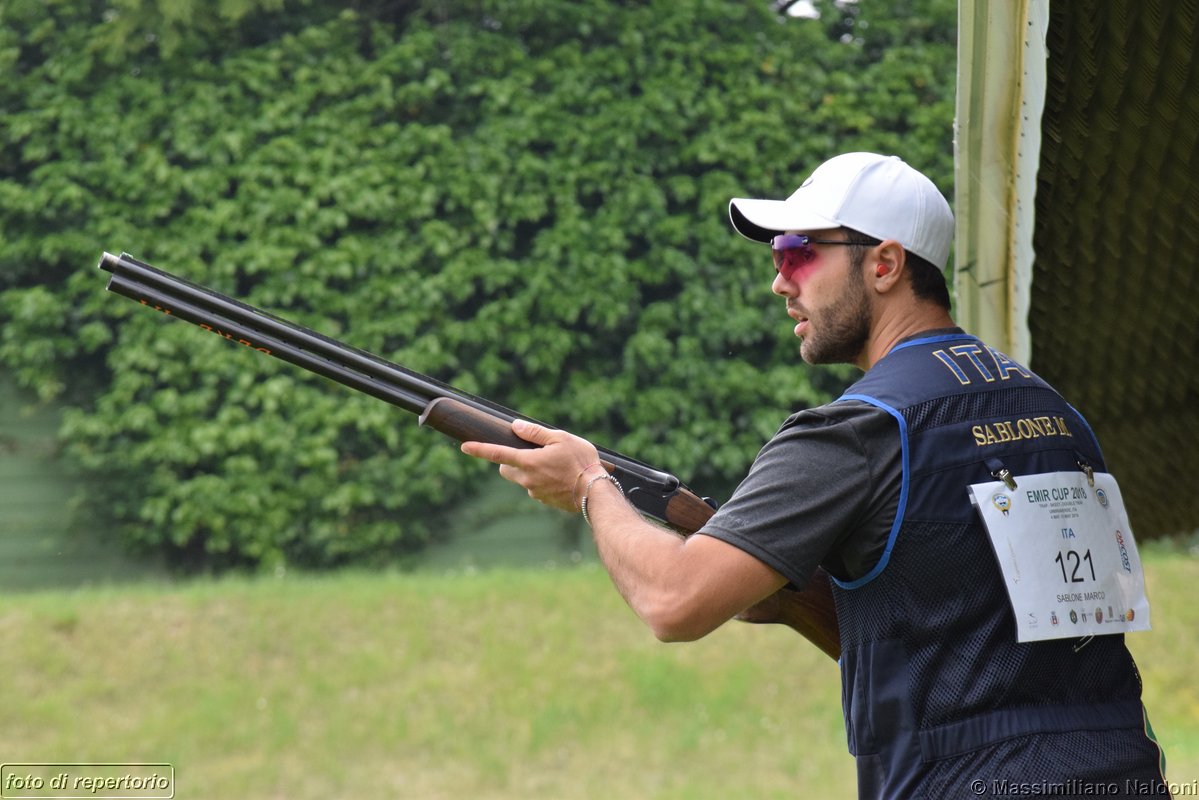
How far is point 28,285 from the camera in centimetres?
873

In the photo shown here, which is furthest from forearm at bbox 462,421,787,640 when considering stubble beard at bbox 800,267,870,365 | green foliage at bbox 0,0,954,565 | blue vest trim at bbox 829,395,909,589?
green foliage at bbox 0,0,954,565

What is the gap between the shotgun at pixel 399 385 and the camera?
269cm

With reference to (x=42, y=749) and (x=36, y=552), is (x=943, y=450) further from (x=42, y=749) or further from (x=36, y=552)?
(x=36, y=552)

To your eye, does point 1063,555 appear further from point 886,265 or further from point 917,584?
point 886,265

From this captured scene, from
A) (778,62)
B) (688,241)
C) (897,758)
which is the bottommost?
(688,241)

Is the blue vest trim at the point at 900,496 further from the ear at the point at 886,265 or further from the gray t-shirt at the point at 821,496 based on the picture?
the ear at the point at 886,265

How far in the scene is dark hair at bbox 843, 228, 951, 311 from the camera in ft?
7.39

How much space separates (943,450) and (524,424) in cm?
89

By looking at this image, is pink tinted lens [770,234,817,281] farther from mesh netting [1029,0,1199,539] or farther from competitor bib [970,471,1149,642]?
mesh netting [1029,0,1199,539]

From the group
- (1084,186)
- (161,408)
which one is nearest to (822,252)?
(1084,186)

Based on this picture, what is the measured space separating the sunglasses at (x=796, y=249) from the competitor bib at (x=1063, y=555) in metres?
0.52

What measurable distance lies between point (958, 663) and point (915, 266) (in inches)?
27.8

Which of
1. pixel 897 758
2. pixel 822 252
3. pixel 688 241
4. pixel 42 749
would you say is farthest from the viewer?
pixel 688 241

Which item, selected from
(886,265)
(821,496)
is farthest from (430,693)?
(821,496)
